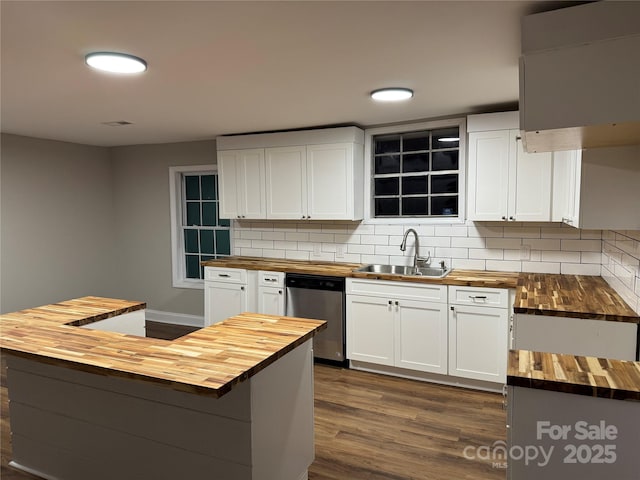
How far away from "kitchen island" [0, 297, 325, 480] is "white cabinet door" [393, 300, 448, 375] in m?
1.58

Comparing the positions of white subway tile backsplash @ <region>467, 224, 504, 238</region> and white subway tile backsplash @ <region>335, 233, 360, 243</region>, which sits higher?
white subway tile backsplash @ <region>467, 224, 504, 238</region>

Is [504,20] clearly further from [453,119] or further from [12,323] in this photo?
[12,323]

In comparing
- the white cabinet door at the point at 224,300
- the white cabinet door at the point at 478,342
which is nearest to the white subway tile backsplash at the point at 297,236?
the white cabinet door at the point at 224,300

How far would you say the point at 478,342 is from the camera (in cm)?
351

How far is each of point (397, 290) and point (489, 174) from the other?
4.00 feet

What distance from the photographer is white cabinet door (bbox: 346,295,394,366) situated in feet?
12.6

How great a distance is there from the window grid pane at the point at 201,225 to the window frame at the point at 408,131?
1915 millimetres

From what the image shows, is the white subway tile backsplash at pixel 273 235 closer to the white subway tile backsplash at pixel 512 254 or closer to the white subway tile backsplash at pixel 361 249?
the white subway tile backsplash at pixel 361 249

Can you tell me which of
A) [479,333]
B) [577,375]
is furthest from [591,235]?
[577,375]

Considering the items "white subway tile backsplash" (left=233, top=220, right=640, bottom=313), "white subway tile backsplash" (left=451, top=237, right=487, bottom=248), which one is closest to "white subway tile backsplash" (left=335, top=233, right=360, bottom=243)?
"white subway tile backsplash" (left=233, top=220, right=640, bottom=313)

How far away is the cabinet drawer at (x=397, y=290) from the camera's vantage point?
362cm

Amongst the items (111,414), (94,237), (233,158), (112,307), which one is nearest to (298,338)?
(111,414)

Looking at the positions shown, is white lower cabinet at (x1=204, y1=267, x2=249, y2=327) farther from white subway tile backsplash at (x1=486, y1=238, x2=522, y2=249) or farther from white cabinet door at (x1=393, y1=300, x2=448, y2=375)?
white subway tile backsplash at (x1=486, y1=238, x2=522, y2=249)

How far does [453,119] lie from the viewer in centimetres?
395
